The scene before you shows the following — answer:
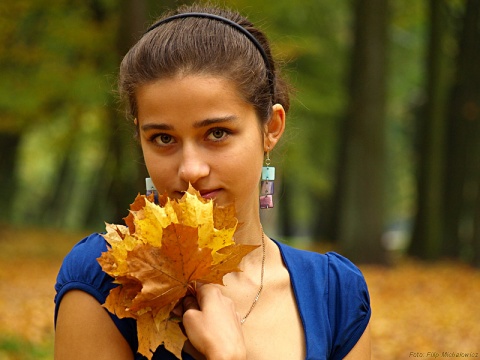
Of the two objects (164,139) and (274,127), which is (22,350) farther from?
(164,139)

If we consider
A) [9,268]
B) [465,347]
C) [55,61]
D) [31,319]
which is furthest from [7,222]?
[465,347]

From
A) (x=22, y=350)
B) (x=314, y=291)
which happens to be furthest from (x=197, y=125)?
(x=22, y=350)

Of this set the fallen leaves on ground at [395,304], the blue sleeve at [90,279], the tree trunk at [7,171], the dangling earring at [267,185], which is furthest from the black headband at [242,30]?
the tree trunk at [7,171]

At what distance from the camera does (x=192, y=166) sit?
212 centimetres

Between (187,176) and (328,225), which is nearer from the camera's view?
(187,176)

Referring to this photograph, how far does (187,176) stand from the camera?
2.12 metres

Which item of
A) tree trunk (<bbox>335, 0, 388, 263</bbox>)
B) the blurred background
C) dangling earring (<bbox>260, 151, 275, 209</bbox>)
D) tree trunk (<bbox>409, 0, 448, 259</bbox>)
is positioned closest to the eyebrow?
dangling earring (<bbox>260, 151, 275, 209</bbox>)

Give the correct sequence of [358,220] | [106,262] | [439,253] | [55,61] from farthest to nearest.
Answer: [439,253] < [358,220] < [55,61] < [106,262]

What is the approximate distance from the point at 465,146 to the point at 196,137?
13.8 m

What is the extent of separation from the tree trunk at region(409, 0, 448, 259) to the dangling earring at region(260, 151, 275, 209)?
1222 cm

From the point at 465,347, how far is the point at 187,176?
22.0 ft

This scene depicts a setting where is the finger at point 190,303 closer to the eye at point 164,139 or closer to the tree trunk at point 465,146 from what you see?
the eye at point 164,139

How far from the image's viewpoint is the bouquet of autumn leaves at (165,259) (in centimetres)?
190

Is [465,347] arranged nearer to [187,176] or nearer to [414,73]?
[187,176]
